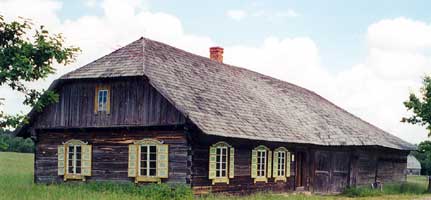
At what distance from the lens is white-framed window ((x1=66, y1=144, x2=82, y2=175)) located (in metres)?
24.8

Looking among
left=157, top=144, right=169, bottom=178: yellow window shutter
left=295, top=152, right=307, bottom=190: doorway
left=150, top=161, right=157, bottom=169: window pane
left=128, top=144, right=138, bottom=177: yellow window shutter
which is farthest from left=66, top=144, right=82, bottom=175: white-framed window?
left=295, top=152, right=307, bottom=190: doorway

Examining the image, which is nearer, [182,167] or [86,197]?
[86,197]

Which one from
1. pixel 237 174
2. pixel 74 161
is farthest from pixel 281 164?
pixel 74 161

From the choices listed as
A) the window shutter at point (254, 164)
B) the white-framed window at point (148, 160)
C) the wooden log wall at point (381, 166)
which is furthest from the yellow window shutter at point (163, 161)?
the wooden log wall at point (381, 166)

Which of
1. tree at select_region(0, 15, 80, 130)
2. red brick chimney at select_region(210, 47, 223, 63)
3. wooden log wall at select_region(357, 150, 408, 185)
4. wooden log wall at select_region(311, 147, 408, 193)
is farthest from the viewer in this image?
red brick chimney at select_region(210, 47, 223, 63)

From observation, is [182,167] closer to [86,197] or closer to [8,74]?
[86,197]

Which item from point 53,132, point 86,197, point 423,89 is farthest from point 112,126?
point 423,89

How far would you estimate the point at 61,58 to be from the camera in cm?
1938

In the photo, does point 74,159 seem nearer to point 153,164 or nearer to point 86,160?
point 86,160

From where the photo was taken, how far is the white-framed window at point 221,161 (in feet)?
78.3

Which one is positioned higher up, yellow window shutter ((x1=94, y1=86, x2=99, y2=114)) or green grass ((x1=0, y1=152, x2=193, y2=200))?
yellow window shutter ((x1=94, y1=86, x2=99, y2=114))

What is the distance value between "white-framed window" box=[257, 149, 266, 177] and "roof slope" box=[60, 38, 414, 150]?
0.89 metres

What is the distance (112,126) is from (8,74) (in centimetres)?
605

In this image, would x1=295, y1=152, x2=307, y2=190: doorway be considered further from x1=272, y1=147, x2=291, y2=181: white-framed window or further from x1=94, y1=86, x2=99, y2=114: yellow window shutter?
x1=94, y1=86, x2=99, y2=114: yellow window shutter
